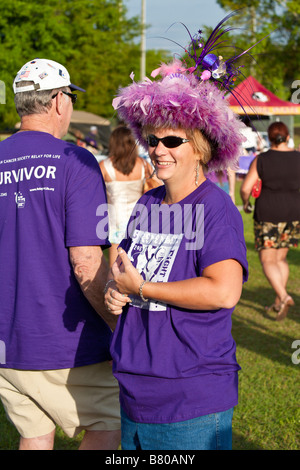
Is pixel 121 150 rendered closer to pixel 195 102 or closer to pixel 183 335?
pixel 195 102

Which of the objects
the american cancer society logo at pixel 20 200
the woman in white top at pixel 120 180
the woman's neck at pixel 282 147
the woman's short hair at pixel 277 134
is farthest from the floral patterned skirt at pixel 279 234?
the american cancer society logo at pixel 20 200

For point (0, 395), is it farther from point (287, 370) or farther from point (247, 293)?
point (247, 293)

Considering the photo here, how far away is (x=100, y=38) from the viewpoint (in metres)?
28.7

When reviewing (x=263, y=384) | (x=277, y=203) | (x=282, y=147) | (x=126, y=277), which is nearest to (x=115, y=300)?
(x=126, y=277)

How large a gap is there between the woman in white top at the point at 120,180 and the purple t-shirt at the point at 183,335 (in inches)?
155

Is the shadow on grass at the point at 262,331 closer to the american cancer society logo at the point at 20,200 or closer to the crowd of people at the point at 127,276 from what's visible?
the crowd of people at the point at 127,276

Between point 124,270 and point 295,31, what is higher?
point 295,31

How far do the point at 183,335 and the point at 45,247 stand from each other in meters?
0.80

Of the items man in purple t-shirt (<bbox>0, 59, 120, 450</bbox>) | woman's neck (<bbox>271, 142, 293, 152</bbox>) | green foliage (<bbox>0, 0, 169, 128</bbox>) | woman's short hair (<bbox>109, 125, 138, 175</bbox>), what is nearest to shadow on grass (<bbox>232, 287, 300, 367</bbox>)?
→ woman's neck (<bbox>271, 142, 293, 152</bbox>)

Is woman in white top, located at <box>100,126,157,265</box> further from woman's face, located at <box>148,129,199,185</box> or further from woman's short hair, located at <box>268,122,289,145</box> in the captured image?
woman's face, located at <box>148,129,199,185</box>

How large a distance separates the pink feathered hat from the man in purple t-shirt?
390 millimetres

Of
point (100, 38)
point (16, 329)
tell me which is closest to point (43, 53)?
point (100, 38)

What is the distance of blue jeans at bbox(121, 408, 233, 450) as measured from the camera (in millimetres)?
2127
